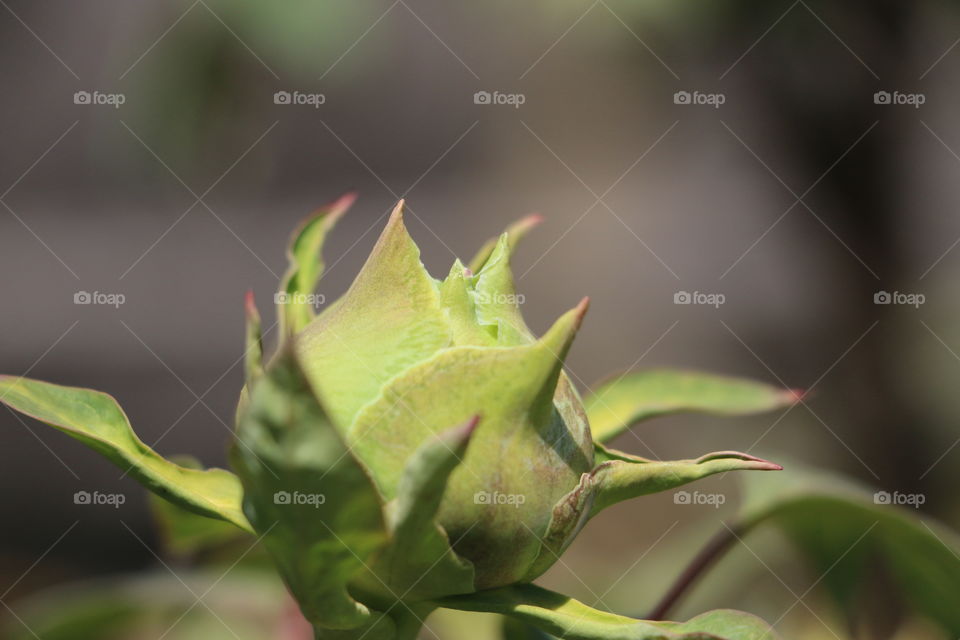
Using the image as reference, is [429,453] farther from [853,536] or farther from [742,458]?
[853,536]

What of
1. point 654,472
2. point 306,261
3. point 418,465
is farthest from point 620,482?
point 306,261

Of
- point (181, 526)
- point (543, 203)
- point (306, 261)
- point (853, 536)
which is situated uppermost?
point (543, 203)

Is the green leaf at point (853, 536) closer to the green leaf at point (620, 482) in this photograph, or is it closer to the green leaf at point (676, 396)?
the green leaf at point (676, 396)

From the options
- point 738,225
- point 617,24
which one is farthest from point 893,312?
point 738,225

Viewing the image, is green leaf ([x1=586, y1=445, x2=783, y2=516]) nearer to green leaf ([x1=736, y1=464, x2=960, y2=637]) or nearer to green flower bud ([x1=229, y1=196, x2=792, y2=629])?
green flower bud ([x1=229, y1=196, x2=792, y2=629])

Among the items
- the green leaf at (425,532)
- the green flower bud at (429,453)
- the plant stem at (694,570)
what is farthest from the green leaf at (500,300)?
the plant stem at (694,570)

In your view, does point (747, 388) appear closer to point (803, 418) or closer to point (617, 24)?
point (617, 24)
